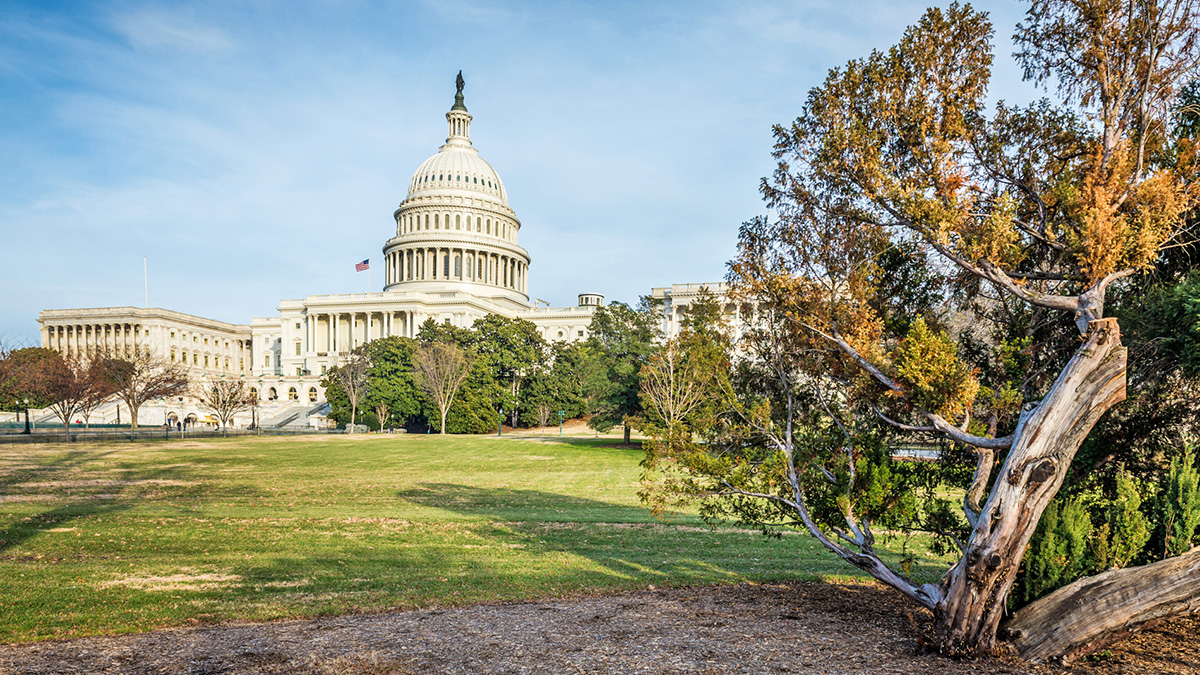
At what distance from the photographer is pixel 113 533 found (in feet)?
50.0

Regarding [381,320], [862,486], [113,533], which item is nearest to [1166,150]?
[862,486]

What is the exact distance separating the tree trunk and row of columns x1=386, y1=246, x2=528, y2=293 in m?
116

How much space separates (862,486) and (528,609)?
4.58 meters

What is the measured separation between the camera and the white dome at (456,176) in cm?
12525

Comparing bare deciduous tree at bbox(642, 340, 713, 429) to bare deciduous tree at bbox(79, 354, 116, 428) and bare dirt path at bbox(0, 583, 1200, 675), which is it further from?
bare deciduous tree at bbox(79, 354, 116, 428)

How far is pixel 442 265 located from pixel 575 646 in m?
116

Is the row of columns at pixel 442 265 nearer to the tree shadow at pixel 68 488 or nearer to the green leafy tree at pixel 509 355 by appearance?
the green leafy tree at pixel 509 355

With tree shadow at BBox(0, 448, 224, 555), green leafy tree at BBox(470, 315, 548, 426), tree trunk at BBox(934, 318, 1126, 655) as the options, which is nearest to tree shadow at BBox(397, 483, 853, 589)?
tree trunk at BBox(934, 318, 1126, 655)

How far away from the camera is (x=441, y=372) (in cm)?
6081

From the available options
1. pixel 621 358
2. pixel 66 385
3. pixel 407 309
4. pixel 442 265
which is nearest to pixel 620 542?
pixel 621 358

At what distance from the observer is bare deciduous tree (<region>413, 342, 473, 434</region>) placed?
198 ft

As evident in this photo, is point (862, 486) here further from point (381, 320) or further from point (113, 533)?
point (381, 320)

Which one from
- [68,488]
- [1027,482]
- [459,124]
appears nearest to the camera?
[1027,482]

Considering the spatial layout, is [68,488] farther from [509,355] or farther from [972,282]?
[509,355]
